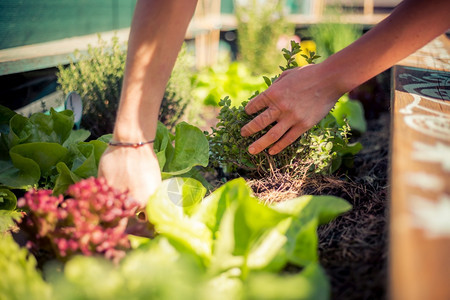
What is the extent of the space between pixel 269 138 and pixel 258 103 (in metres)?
0.11

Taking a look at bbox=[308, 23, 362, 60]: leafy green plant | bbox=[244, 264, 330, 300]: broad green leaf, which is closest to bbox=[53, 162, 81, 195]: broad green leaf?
bbox=[244, 264, 330, 300]: broad green leaf

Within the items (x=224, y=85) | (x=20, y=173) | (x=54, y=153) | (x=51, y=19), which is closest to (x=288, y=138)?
(x=54, y=153)

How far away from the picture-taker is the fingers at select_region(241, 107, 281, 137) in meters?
1.12

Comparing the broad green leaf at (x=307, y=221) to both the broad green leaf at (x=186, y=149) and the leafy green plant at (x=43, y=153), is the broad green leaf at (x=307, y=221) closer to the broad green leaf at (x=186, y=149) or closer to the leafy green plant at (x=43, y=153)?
the broad green leaf at (x=186, y=149)

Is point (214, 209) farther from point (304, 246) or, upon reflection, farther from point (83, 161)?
point (83, 161)

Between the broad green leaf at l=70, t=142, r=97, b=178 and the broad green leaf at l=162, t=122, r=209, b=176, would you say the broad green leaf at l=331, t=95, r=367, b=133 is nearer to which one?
the broad green leaf at l=162, t=122, r=209, b=176

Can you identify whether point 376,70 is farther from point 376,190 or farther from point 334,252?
point 334,252

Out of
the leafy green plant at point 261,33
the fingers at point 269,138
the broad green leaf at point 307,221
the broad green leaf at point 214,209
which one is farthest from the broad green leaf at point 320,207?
the leafy green plant at point 261,33

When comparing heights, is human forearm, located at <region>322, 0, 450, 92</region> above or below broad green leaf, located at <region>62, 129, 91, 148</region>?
above

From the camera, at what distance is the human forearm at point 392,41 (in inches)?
39.9

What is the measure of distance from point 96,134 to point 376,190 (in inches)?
58.1

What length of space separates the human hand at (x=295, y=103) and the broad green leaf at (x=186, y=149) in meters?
0.22

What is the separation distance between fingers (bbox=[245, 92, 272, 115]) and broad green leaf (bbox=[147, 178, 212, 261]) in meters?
0.35

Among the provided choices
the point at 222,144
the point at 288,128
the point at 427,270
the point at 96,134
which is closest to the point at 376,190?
the point at 288,128
